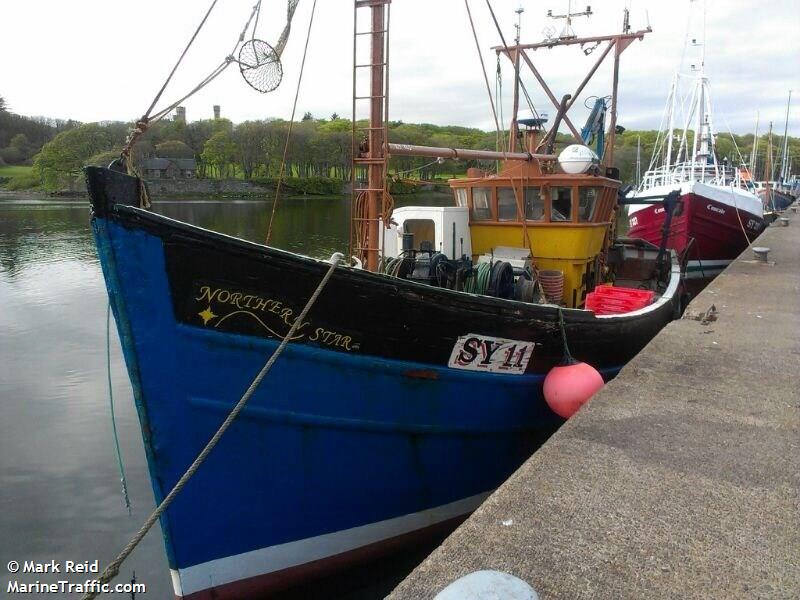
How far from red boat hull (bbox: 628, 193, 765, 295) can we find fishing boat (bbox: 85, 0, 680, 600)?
47.4 ft

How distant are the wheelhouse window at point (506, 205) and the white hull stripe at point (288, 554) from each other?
3.88 meters

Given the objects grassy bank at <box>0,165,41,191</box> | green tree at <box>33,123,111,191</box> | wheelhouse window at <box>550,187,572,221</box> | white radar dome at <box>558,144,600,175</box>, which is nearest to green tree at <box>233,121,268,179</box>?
green tree at <box>33,123,111,191</box>

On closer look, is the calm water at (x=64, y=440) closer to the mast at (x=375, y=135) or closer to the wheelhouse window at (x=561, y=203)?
the mast at (x=375, y=135)

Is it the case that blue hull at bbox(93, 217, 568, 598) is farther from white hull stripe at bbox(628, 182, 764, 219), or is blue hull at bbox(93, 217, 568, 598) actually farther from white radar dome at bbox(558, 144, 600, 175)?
white hull stripe at bbox(628, 182, 764, 219)

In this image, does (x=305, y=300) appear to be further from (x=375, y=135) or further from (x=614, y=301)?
(x=614, y=301)

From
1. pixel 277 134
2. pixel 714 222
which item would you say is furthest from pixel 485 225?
pixel 277 134

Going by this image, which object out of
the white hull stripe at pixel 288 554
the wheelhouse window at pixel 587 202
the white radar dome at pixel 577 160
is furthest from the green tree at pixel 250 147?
the white hull stripe at pixel 288 554

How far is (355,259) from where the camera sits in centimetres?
553

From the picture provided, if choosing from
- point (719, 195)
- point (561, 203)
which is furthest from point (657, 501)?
point (719, 195)

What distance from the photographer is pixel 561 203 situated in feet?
23.9

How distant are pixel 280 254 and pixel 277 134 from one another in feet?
250

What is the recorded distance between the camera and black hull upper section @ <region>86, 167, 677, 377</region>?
3379 mm

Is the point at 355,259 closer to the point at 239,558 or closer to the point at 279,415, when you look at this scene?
the point at 279,415

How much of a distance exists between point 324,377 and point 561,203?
453 cm
